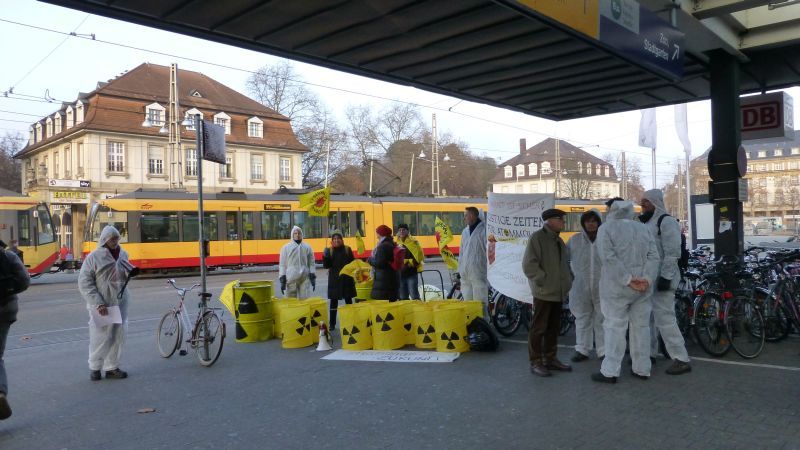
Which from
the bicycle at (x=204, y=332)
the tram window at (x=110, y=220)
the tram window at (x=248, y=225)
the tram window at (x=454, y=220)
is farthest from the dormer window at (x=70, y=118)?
the bicycle at (x=204, y=332)

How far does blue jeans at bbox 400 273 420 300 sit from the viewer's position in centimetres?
1072

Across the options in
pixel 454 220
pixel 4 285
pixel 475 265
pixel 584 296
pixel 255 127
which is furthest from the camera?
pixel 255 127

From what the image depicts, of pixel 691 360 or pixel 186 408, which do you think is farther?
pixel 691 360

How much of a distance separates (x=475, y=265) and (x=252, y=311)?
343 centimetres

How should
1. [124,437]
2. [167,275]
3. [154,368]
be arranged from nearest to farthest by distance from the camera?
[124,437] → [154,368] → [167,275]

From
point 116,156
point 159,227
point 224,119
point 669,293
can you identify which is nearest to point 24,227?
point 159,227

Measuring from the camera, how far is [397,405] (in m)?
5.53

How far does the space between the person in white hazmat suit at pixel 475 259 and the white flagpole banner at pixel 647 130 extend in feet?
50.2

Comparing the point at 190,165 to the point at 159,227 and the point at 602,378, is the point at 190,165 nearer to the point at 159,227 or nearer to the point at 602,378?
the point at 159,227

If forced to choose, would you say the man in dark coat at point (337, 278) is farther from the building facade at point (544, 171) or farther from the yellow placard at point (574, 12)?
the building facade at point (544, 171)

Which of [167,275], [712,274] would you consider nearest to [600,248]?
[712,274]

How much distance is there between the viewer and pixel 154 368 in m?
7.45

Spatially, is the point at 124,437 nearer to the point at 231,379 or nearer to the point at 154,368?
the point at 231,379

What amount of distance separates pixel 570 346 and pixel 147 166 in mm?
39793
